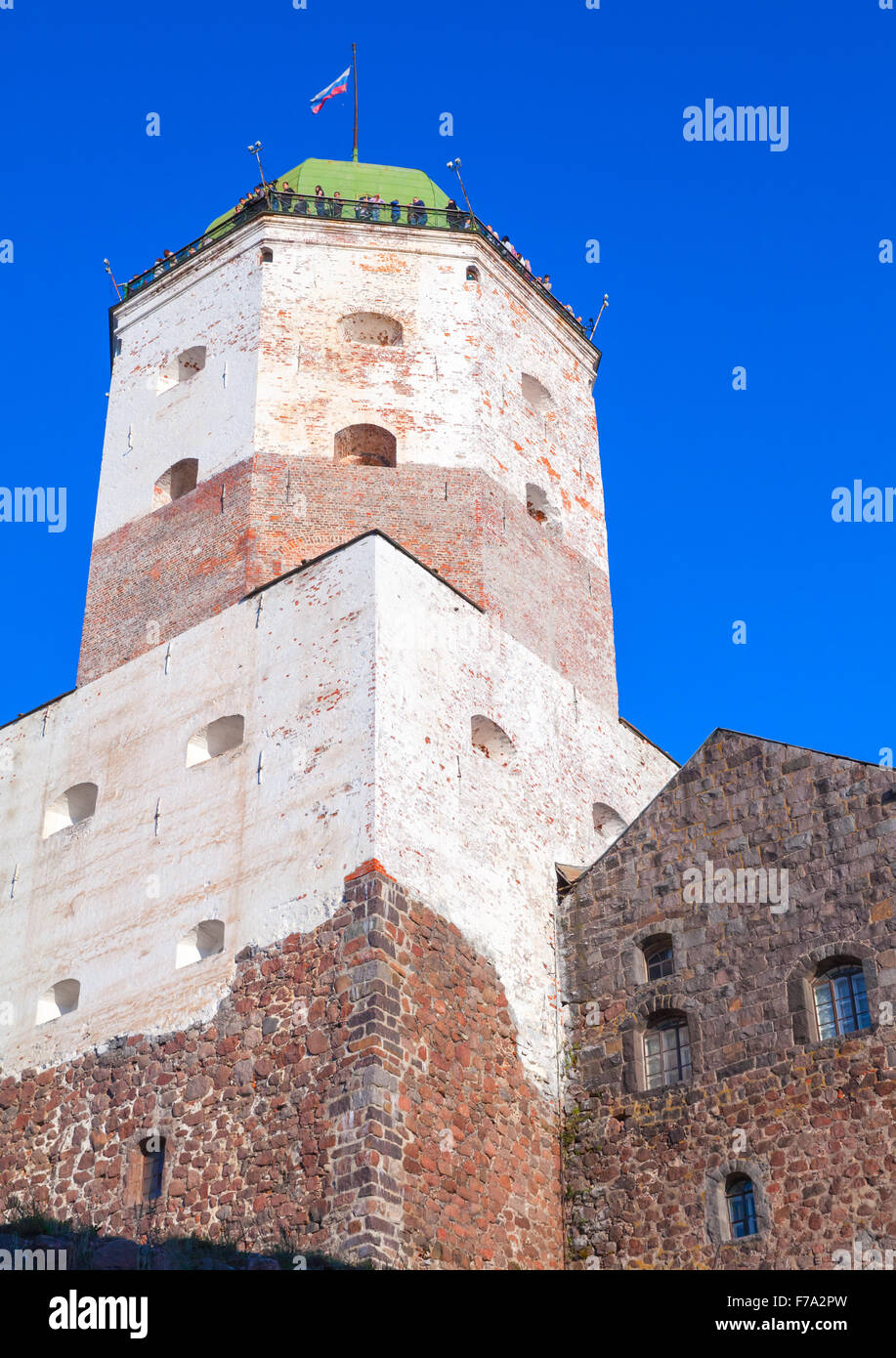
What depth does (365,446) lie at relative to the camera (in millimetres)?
27656

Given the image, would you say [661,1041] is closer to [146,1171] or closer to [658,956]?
[658,956]

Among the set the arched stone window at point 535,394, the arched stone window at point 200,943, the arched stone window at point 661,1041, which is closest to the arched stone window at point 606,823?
the arched stone window at point 661,1041

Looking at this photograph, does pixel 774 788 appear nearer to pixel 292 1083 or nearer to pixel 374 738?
pixel 374 738

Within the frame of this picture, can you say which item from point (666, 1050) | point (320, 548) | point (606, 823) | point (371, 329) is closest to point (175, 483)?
point (320, 548)

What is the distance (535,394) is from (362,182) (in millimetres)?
5323

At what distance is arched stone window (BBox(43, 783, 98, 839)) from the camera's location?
994 inches

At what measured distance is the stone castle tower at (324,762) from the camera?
65.7 feet

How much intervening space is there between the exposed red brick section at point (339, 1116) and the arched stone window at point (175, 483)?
30.9ft

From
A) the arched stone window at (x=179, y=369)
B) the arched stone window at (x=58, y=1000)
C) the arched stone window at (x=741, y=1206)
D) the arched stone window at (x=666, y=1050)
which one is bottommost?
the arched stone window at (x=741, y=1206)

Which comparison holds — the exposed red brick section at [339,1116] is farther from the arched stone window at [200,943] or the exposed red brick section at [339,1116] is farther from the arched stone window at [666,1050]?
the arched stone window at [666,1050]

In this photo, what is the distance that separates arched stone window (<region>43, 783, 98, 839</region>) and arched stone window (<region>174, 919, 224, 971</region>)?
12.2 ft

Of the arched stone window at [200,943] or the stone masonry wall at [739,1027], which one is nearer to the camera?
the stone masonry wall at [739,1027]
